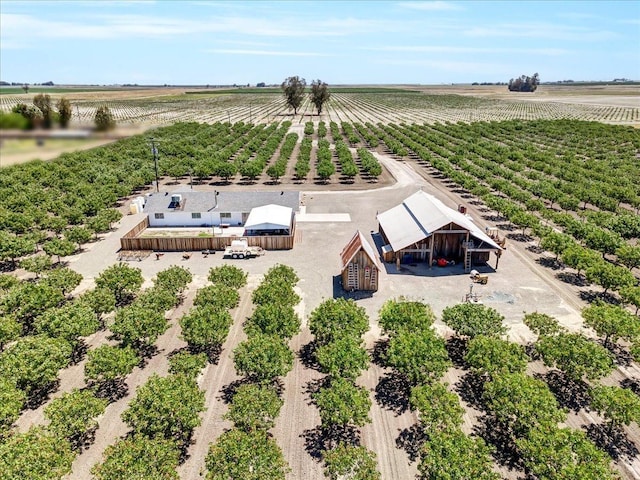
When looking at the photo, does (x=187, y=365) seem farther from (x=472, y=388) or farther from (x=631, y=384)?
(x=631, y=384)

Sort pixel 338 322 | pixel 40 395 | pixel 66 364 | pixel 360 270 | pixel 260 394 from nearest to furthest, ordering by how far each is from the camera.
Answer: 1. pixel 260 394
2. pixel 66 364
3. pixel 40 395
4. pixel 338 322
5. pixel 360 270

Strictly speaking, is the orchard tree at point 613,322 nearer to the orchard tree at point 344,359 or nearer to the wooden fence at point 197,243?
the orchard tree at point 344,359

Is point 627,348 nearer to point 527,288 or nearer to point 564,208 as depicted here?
point 527,288

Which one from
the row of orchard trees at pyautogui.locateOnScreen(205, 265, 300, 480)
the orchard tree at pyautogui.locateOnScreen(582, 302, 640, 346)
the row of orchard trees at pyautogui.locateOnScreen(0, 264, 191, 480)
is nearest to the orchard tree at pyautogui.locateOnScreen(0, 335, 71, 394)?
the row of orchard trees at pyautogui.locateOnScreen(0, 264, 191, 480)

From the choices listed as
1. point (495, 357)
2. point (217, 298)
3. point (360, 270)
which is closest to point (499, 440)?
point (495, 357)

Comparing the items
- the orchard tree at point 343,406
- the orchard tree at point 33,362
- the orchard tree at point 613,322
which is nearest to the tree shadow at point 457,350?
the orchard tree at point 613,322

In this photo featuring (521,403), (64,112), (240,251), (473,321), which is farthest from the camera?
(240,251)
